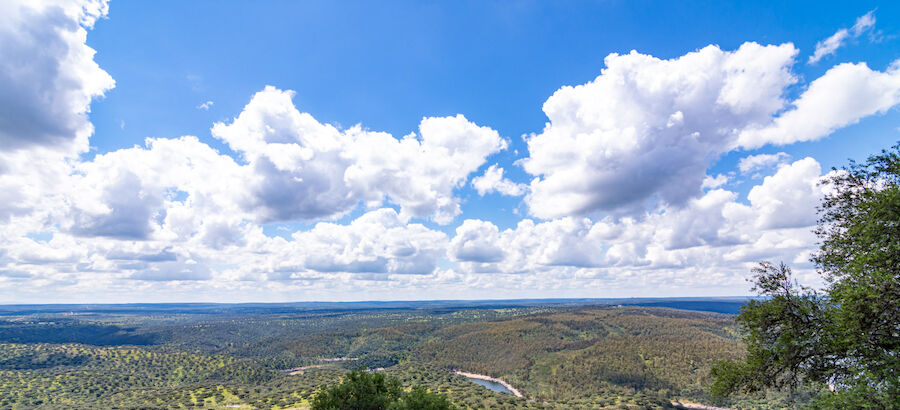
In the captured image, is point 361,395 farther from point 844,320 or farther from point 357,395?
point 844,320

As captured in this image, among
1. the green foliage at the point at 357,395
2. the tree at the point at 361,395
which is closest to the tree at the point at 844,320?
the tree at the point at 361,395

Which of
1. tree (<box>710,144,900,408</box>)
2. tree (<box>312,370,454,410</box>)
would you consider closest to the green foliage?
tree (<box>312,370,454,410</box>)

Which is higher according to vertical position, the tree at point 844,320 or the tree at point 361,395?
the tree at point 844,320

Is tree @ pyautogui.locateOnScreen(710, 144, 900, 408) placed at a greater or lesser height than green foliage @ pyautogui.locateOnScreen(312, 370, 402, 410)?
greater

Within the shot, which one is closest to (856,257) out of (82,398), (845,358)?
(845,358)

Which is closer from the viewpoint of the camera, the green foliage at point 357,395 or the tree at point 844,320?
the tree at point 844,320

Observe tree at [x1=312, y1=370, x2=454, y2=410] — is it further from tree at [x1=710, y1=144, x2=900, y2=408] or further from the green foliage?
tree at [x1=710, y1=144, x2=900, y2=408]

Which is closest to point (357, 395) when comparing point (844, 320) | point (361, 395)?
point (361, 395)

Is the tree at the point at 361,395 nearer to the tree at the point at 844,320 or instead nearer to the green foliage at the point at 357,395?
the green foliage at the point at 357,395

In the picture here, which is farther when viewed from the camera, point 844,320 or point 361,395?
point 361,395
